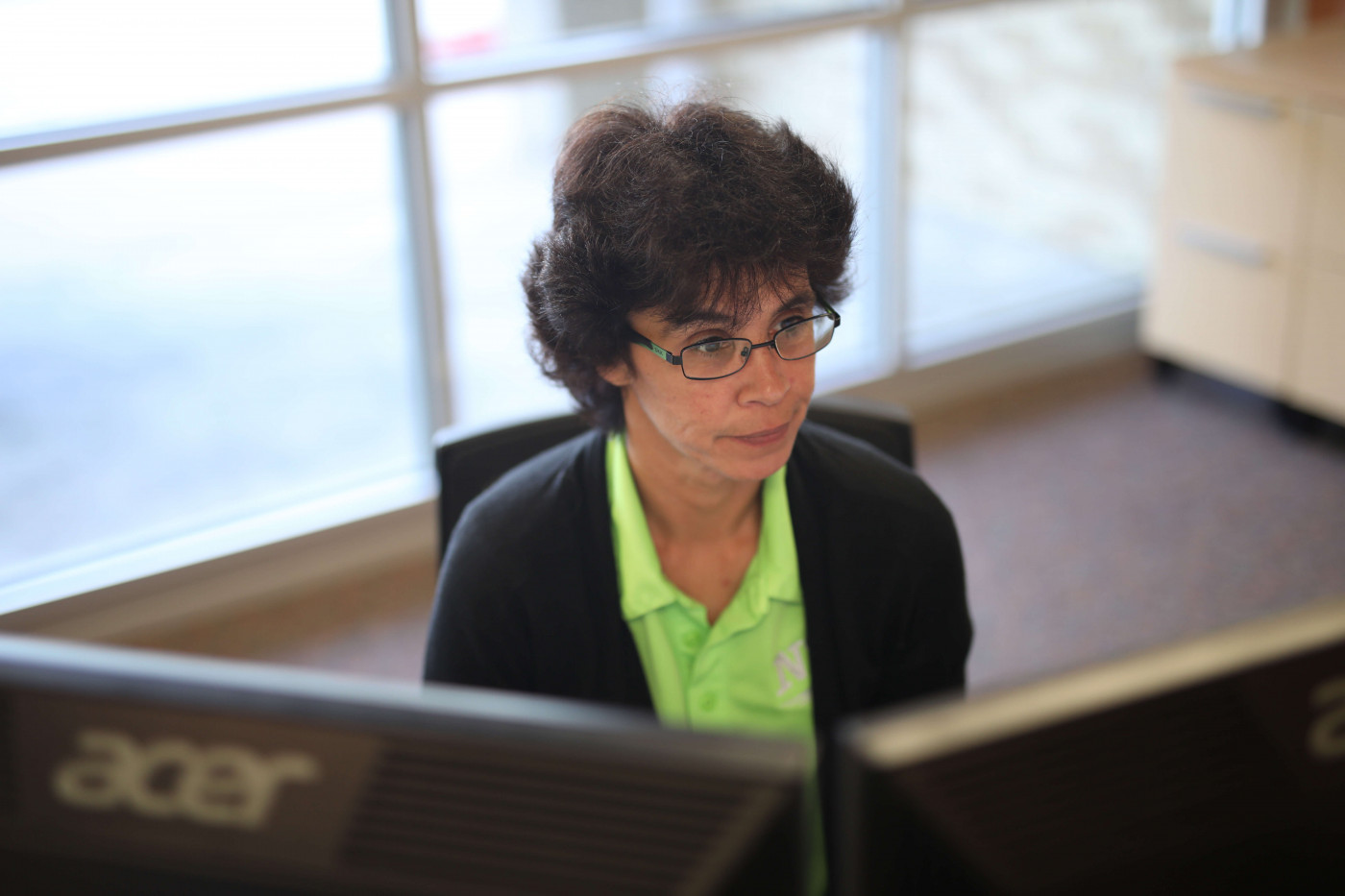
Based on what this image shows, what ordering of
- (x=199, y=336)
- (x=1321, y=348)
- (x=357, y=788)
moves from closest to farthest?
1. (x=357, y=788)
2. (x=199, y=336)
3. (x=1321, y=348)

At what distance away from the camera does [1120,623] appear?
2773 mm

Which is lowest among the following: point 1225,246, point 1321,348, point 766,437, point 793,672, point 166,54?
point 1321,348

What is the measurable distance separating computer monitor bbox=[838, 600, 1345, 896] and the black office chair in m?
1.04

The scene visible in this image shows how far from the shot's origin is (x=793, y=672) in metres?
1.36

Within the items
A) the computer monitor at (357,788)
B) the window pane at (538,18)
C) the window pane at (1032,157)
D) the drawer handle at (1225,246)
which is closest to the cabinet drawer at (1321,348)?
the drawer handle at (1225,246)

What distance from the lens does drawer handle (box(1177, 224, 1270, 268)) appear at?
11.0 feet

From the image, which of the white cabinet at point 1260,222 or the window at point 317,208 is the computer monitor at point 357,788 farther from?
the white cabinet at point 1260,222

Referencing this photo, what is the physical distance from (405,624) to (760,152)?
1.80 m

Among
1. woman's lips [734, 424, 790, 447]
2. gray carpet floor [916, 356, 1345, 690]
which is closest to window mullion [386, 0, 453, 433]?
gray carpet floor [916, 356, 1345, 690]

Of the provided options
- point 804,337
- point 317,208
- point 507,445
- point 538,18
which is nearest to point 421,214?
point 317,208

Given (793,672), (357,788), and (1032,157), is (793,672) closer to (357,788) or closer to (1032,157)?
(357,788)

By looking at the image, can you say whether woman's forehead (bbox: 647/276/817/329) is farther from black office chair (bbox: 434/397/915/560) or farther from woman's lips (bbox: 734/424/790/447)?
black office chair (bbox: 434/397/915/560)

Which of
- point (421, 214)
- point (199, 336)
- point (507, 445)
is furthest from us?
point (199, 336)

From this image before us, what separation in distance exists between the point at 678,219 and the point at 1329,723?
Result: 2.55 ft
